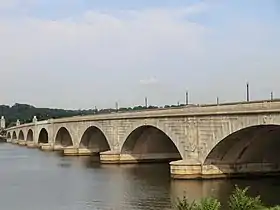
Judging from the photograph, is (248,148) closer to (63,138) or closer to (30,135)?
(63,138)

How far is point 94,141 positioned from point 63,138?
18617 mm

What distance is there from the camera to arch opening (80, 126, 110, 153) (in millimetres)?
73188

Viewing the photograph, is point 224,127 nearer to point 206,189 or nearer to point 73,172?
point 206,189

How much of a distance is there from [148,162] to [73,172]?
9.33 m

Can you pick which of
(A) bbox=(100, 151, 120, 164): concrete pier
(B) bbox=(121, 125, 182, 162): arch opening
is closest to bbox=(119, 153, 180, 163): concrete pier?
(B) bbox=(121, 125, 182, 162): arch opening

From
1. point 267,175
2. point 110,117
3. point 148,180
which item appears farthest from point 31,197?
point 110,117

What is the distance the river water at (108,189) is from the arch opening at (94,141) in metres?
21.2

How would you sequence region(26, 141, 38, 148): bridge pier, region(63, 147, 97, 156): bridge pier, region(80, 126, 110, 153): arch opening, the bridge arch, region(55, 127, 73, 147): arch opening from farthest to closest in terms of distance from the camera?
the bridge arch
region(26, 141, 38, 148): bridge pier
region(55, 127, 73, 147): arch opening
region(80, 126, 110, 153): arch opening
region(63, 147, 97, 156): bridge pier

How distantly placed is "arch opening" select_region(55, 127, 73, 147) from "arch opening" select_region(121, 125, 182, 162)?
1340 inches

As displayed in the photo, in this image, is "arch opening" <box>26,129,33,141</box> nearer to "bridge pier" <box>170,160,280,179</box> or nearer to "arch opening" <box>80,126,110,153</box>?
"arch opening" <box>80,126,110,153</box>

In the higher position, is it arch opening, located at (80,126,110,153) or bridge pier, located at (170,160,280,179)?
arch opening, located at (80,126,110,153)

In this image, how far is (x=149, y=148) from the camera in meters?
57.3

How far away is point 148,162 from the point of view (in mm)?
56375

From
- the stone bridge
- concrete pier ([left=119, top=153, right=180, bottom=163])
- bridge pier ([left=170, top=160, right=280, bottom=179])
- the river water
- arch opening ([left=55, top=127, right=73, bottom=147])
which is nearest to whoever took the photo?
the river water
